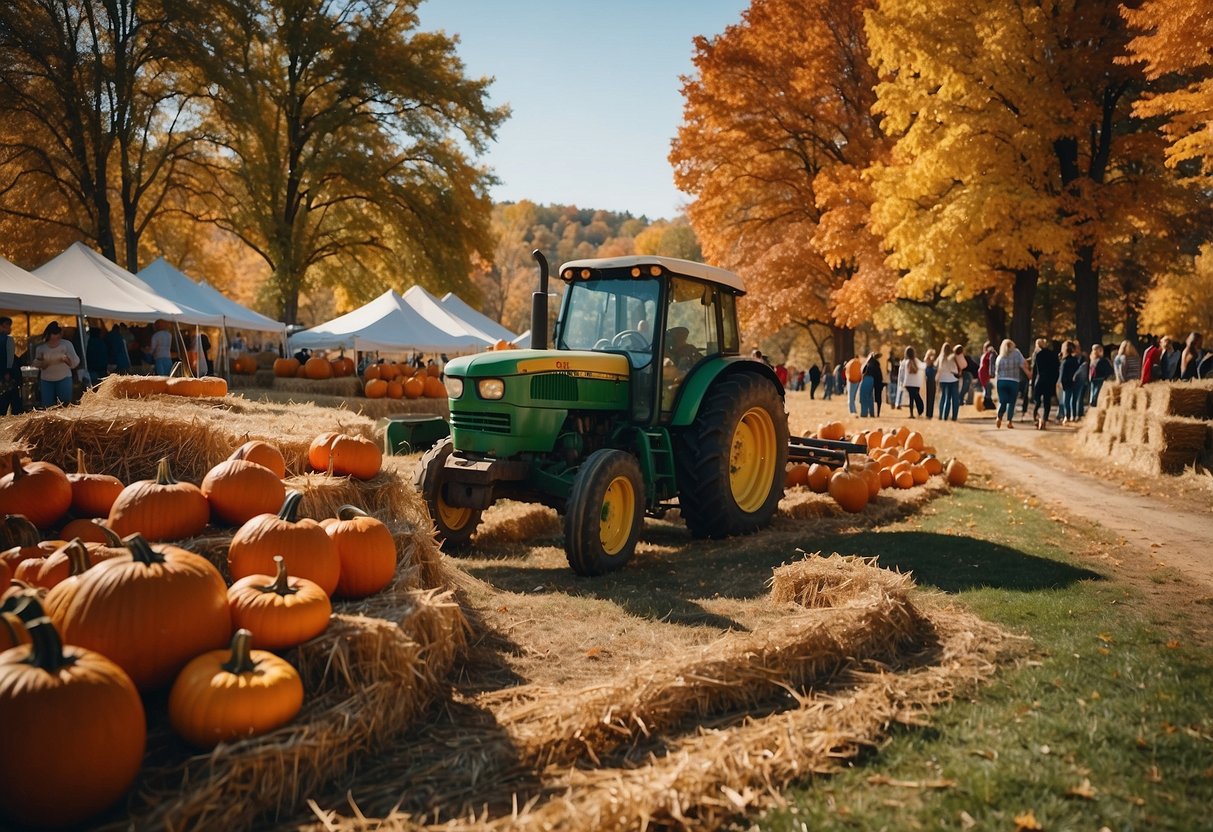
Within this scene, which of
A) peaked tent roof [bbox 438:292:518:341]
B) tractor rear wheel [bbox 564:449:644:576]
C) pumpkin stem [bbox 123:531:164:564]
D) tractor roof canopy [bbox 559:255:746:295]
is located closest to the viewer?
pumpkin stem [bbox 123:531:164:564]

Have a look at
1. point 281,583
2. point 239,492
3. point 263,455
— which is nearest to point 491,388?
point 263,455

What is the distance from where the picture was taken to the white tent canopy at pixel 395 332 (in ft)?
66.7

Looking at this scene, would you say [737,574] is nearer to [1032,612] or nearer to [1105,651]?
[1032,612]

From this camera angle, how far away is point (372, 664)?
313 centimetres

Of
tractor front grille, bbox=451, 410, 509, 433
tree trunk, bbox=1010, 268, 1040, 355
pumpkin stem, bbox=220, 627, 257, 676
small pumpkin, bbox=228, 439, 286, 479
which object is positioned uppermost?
tree trunk, bbox=1010, 268, 1040, 355

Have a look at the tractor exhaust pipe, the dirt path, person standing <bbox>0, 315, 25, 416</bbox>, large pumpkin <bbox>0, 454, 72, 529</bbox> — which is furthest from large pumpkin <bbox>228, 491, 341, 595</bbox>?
person standing <bbox>0, 315, 25, 416</bbox>

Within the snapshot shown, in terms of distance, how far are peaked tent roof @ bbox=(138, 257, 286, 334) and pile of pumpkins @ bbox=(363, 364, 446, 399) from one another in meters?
3.43

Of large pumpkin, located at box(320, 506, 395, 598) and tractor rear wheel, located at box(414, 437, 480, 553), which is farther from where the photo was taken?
tractor rear wheel, located at box(414, 437, 480, 553)

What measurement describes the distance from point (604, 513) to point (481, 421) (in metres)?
1.18

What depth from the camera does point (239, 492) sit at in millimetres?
4234

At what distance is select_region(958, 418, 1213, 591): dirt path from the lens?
633 cm

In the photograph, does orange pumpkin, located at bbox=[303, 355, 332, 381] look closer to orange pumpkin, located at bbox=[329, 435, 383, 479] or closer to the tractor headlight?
the tractor headlight

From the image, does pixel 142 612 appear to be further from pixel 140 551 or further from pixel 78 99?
pixel 78 99

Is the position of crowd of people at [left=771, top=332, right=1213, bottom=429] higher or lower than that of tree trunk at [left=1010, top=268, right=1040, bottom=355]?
lower
